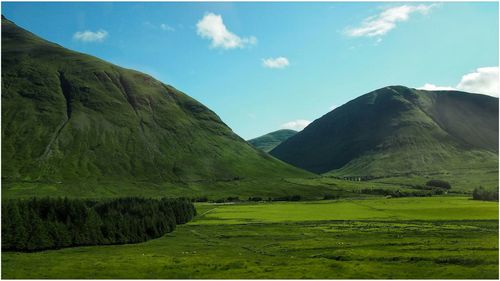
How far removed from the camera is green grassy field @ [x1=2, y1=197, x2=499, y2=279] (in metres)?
86.4

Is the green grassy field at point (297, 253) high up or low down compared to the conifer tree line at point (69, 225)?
down

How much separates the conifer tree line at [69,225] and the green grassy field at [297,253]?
6.71 metres

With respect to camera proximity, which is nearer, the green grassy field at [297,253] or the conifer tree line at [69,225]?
A: the green grassy field at [297,253]

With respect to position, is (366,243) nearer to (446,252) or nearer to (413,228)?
(446,252)

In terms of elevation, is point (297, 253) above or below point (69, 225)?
below

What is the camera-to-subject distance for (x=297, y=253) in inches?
4272

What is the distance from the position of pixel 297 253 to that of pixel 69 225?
7441cm

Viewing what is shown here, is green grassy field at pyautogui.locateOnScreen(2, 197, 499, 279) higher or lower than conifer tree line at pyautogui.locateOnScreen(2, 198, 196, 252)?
lower

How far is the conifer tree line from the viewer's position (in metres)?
132

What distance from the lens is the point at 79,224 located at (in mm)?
144250

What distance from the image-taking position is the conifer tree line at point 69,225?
131750mm

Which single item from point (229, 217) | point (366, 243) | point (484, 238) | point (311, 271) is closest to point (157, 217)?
point (229, 217)

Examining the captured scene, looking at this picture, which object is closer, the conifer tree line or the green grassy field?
the green grassy field

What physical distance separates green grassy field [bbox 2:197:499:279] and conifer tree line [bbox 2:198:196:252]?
671cm
